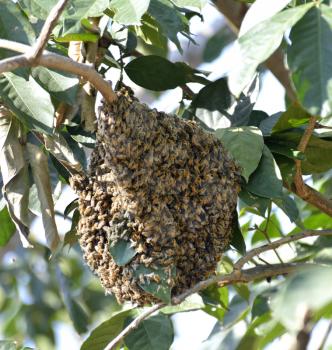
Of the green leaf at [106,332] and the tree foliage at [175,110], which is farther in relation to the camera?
the green leaf at [106,332]

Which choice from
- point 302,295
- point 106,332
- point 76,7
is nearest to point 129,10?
point 76,7

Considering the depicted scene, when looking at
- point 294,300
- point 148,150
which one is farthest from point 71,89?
point 294,300

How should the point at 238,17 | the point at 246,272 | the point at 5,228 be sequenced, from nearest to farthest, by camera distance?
the point at 246,272 → the point at 5,228 → the point at 238,17

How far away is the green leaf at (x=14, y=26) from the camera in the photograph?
1.96m

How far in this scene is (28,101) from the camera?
2049mm

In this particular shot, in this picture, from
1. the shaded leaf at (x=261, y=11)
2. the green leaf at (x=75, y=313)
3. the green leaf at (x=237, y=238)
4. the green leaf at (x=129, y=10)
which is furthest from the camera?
the green leaf at (x=75, y=313)

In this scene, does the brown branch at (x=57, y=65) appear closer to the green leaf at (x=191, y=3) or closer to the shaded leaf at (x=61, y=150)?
the shaded leaf at (x=61, y=150)

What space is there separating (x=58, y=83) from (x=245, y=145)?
48 cm

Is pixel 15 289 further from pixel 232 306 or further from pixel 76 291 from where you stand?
pixel 232 306

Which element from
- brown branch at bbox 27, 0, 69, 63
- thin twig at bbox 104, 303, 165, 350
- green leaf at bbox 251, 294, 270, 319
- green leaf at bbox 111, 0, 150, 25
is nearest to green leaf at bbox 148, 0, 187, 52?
green leaf at bbox 111, 0, 150, 25

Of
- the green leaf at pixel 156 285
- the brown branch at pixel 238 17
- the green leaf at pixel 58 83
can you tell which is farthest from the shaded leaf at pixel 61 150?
the brown branch at pixel 238 17

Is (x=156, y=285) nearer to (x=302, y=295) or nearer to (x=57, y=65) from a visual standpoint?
(x=57, y=65)

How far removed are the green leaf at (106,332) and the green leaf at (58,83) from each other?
28.1 inches

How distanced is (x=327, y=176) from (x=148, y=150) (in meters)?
1.40
